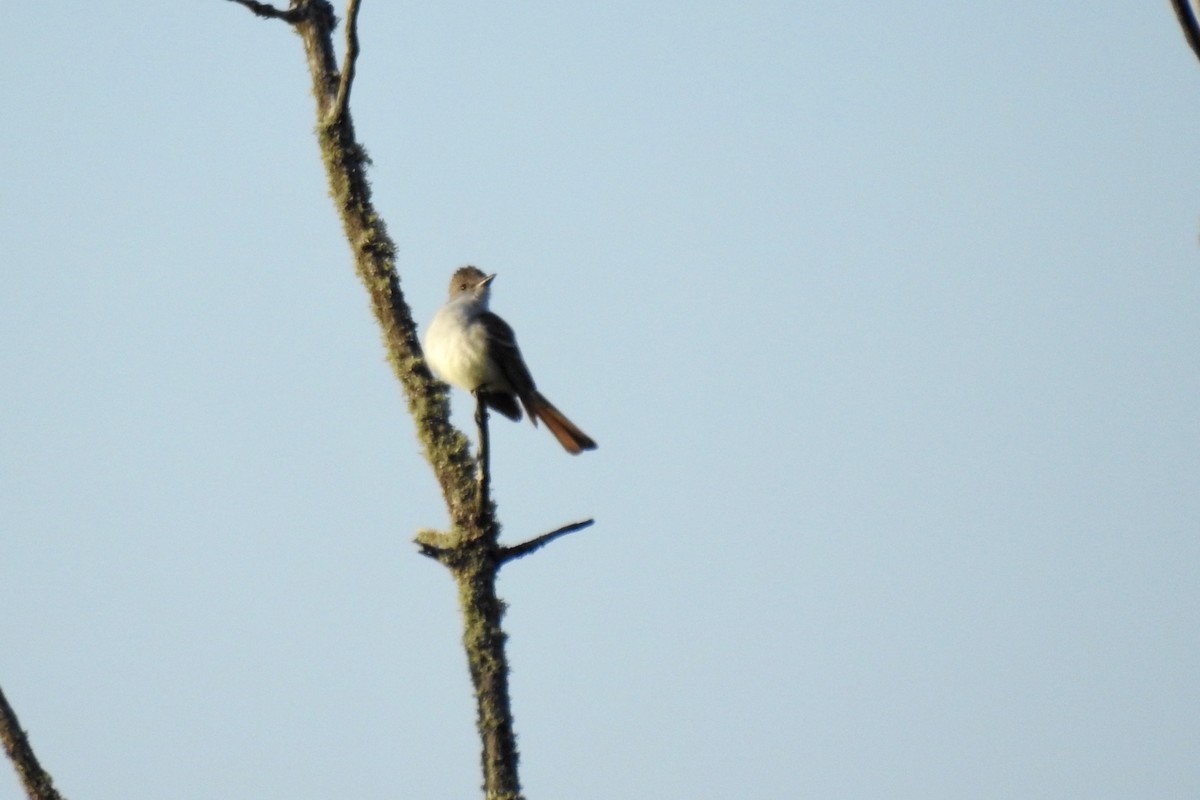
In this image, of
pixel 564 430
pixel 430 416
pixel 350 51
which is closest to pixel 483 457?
pixel 430 416

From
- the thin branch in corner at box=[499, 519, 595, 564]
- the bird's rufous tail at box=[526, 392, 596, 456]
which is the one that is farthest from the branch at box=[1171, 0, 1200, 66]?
the bird's rufous tail at box=[526, 392, 596, 456]

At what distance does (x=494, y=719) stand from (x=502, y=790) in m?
0.25

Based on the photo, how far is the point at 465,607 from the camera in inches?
213

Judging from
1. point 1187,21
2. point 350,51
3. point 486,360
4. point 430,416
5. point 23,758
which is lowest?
point 23,758

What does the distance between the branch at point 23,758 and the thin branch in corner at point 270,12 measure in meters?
2.77

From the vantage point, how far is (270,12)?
232 inches

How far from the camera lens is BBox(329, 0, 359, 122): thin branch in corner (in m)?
5.52

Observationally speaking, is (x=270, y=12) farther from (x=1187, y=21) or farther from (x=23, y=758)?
(x=1187, y=21)

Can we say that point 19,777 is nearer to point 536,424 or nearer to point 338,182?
point 338,182

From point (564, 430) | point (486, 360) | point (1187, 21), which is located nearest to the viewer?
point (1187, 21)

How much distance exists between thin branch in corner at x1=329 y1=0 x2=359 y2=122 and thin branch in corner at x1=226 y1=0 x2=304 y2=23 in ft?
1.11

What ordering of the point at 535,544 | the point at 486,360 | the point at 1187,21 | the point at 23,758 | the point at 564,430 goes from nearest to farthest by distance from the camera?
the point at 1187,21, the point at 23,758, the point at 535,544, the point at 564,430, the point at 486,360

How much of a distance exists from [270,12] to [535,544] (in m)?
2.34

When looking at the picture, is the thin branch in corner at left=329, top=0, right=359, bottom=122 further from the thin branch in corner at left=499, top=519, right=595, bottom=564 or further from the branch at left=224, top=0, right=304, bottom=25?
the thin branch in corner at left=499, top=519, right=595, bottom=564
